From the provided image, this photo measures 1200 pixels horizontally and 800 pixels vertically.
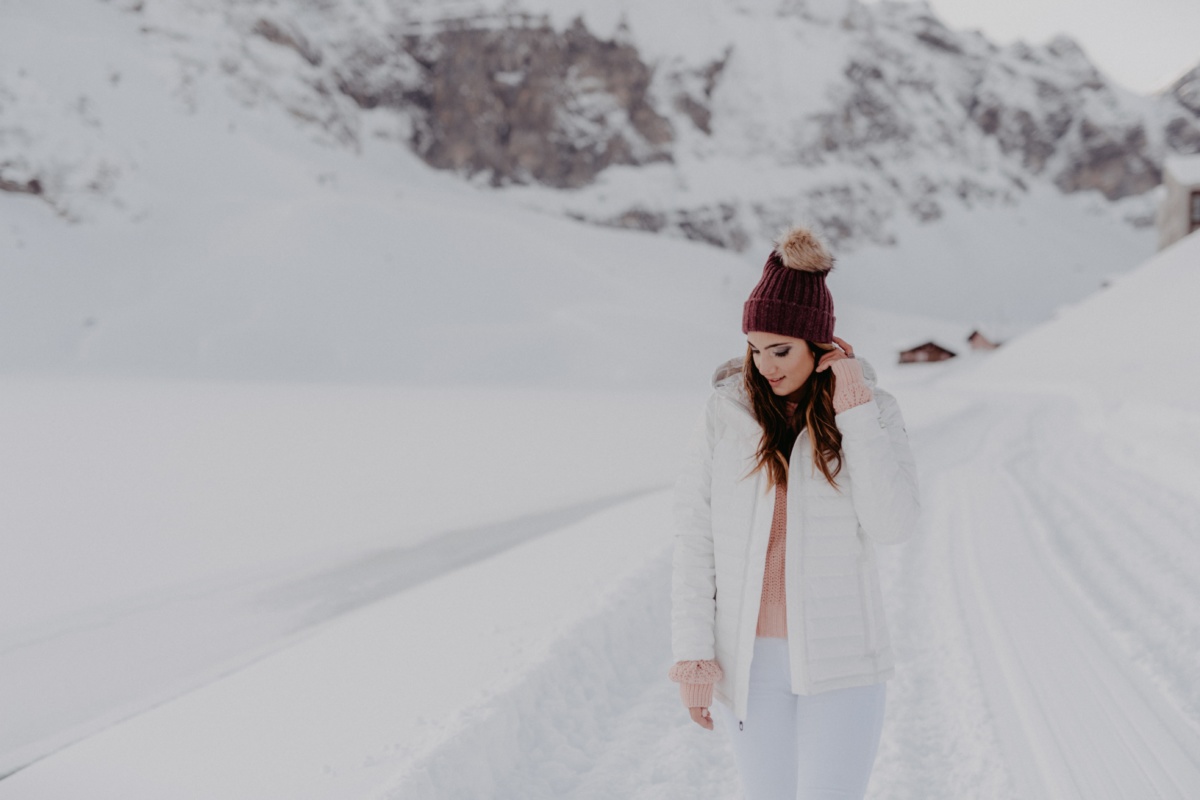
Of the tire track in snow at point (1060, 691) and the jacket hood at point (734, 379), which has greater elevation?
the jacket hood at point (734, 379)

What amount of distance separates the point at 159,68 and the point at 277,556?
40.5m

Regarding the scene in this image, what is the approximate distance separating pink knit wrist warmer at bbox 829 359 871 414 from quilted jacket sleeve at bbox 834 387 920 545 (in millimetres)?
17

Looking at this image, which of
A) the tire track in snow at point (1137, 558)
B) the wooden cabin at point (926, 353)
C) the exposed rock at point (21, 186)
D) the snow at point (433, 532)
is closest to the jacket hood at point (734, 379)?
the snow at point (433, 532)

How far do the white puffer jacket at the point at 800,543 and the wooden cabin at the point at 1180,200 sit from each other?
4049 centimetres

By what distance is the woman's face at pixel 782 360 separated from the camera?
6.15 feet

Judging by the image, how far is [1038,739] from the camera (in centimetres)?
349

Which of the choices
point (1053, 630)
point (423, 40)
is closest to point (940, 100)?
point (423, 40)

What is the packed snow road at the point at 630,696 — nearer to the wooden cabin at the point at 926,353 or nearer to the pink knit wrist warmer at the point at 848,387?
the pink knit wrist warmer at the point at 848,387

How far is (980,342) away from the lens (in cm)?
5141

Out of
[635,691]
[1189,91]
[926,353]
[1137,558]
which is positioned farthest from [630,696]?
[1189,91]

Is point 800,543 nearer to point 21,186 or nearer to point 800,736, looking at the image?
point 800,736

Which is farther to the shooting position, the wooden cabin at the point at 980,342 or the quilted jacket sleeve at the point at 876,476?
the wooden cabin at the point at 980,342

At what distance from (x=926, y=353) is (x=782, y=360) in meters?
51.3

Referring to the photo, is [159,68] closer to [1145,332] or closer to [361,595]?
[361,595]
